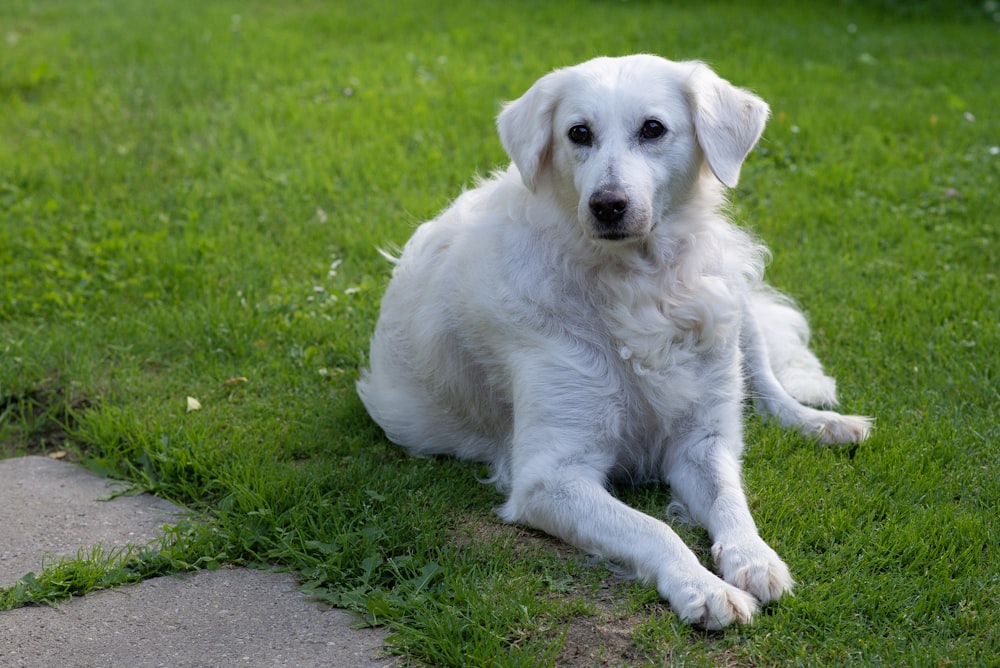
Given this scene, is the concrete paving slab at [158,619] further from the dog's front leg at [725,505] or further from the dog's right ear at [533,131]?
the dog's right ear at [533,131]

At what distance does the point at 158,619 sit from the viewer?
346 cm

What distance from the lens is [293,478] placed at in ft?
13.5

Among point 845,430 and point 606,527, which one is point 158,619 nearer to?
point 606,527

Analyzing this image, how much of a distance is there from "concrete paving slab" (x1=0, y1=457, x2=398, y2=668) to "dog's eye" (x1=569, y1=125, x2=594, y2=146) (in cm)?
178

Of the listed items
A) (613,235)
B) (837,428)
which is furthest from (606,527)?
(837,428)

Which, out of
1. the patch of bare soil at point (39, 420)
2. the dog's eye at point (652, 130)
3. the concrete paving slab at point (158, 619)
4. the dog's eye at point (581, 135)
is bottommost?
the patch of bare soil at point (39, 420)

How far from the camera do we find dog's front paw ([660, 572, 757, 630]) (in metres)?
3.18

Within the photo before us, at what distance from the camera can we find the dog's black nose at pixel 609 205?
3.60 meters

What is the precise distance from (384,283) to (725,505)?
2.73 metres

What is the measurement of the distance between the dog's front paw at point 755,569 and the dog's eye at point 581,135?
145 cm

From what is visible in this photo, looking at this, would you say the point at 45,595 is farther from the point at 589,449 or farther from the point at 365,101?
the point at 365,101

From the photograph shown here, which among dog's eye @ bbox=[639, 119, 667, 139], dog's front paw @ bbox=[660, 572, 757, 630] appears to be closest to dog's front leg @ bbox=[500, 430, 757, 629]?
dog's front paw @ bbox=[660, 572, 757, 630]

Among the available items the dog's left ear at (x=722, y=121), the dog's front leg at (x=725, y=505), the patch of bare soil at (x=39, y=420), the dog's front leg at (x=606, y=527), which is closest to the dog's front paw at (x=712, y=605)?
the dog's front leg at (x=606, y=527)

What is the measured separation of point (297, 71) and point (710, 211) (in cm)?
584
